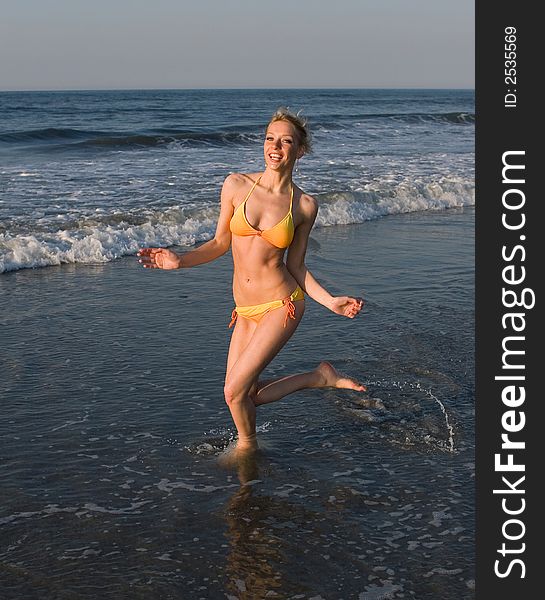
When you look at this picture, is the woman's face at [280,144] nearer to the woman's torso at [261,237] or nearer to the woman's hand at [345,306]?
the woman's torso at [261,237]

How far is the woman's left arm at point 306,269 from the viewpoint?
5.48 meters

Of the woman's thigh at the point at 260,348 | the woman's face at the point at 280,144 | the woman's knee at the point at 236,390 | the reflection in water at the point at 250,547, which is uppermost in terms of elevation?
the woman's face at the point at 280,144

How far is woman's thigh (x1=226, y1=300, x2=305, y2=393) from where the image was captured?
5.56m

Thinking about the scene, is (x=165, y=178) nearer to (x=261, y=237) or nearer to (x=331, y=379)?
(x=331, y=379)

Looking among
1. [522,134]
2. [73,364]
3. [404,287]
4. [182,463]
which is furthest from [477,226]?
[404,287]

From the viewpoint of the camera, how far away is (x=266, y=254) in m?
5.55

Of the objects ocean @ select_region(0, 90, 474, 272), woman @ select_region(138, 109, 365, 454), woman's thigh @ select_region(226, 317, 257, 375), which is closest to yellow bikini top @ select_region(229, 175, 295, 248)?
woman @ select_region(138, 109, 365, 454)

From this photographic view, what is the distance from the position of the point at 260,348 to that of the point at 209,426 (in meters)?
1.13

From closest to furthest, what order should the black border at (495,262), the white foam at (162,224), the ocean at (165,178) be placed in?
the black border at (495,262) → the white foam at (162,224) → the ocean at (165,178)

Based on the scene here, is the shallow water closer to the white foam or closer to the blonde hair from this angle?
the white foam

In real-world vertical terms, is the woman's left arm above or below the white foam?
above

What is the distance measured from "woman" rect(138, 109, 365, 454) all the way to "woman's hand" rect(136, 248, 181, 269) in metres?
0.02

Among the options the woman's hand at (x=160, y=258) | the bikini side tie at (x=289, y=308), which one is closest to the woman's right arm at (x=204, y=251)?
the woman's hand at (x=160, y=258)

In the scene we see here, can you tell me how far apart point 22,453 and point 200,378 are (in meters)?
1.86
